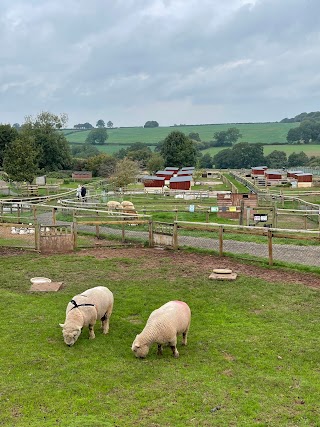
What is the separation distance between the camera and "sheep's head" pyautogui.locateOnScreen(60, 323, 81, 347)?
9547mm

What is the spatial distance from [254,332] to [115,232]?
495 inches

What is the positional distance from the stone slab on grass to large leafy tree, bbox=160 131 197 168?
75.7m

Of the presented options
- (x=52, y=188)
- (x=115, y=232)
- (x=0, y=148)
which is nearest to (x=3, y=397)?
(x=115, y=232)

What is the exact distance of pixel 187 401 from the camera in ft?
24.6

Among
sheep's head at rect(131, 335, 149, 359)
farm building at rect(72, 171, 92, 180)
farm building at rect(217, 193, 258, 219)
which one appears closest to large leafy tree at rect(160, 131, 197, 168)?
farm building at rect(72, 171, 92, 180)

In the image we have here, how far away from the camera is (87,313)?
9.96 metres

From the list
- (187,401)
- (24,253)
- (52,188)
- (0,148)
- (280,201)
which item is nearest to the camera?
(187,401)

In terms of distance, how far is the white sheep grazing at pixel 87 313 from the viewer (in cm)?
960

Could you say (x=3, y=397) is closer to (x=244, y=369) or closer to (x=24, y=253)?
(x=244, y=369)

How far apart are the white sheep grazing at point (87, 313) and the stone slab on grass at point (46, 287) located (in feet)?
10.5

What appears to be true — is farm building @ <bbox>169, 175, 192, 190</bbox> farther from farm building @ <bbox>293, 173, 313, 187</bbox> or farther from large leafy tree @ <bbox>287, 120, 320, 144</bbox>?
large leafy tree @ <bbox>287, 120, 320, 144</bbox>

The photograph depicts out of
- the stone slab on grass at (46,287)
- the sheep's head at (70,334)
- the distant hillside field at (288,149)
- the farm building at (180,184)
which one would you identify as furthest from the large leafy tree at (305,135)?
the sheep's head at (70,334)

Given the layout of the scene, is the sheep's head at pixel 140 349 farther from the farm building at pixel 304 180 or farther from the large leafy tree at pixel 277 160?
the large leafy tree at pixel 277 160

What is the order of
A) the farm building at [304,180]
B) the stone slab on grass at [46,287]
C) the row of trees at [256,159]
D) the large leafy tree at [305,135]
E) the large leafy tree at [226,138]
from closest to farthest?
the stone slab on grass at [46,287] < the farm building at [304,180] < the row of trees at [256,159] < the large leafy tree at [305,135] < the large leafy tree at [226,138]
